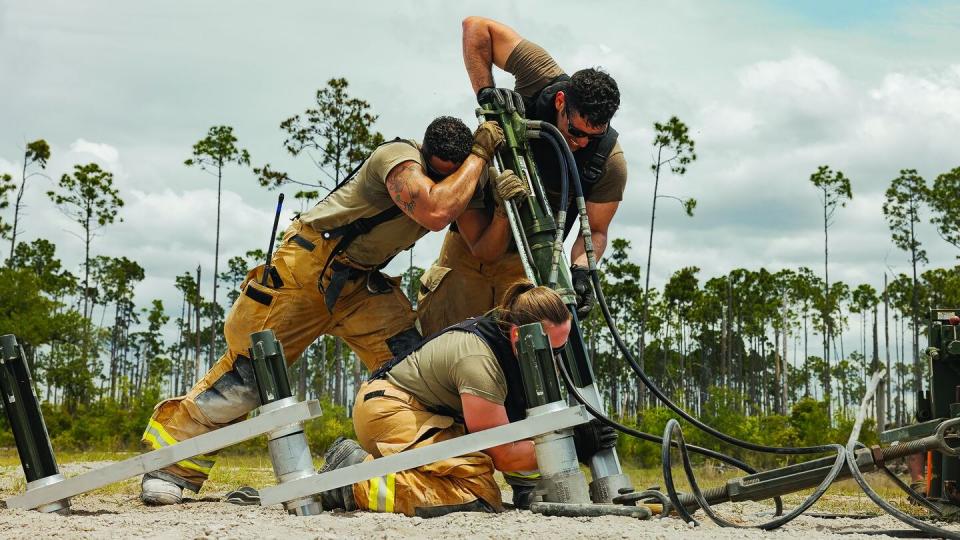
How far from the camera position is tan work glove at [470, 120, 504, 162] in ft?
16.3

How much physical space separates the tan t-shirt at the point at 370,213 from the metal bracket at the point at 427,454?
1.49 meters

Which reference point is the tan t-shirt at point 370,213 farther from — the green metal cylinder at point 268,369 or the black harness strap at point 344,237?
the green metal cylinder at point 268,369

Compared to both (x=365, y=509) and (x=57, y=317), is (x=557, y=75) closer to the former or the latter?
(x=365, y=509)

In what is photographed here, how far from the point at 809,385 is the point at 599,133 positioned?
207 ft

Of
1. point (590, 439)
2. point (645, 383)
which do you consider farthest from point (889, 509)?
point (645, 383)

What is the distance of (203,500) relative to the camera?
209 inches

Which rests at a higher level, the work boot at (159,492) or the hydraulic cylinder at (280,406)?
the hydraulic cylinder at (280,406)

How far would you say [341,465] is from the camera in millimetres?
4465

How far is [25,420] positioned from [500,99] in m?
3.00

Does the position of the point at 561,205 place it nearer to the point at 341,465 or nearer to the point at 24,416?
the point at 341,465

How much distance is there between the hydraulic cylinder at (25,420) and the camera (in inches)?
181

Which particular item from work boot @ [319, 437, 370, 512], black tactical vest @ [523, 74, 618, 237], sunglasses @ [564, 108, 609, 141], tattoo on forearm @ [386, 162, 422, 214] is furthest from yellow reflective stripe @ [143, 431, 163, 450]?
sunglasses @ [564, 108, 609, 141]

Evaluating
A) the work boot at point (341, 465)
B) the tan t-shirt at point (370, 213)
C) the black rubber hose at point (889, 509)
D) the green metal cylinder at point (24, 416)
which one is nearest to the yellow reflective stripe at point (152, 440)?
the green metal cylinder at point (24, 416)

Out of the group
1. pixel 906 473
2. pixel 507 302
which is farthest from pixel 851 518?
pixel 906 473
